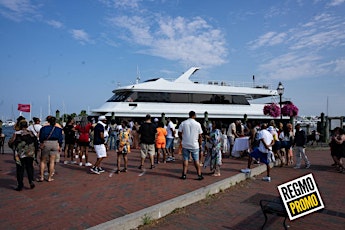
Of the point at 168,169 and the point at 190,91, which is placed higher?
the point at 190,91

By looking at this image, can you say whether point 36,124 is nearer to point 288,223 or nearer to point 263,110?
point 288,223

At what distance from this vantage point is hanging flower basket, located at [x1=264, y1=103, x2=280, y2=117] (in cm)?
2505

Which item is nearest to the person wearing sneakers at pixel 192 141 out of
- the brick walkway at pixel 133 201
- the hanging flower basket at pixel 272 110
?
the brick walkway at pixel 133 201

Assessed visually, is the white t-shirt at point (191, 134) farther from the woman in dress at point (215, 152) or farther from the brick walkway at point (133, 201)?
the brick walkway at point (133, 201)

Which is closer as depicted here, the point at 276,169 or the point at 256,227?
the point at 256,227

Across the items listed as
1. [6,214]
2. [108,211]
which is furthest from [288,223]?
[6,214]

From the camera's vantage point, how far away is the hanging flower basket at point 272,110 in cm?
2505

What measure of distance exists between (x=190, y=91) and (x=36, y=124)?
53.4 ft

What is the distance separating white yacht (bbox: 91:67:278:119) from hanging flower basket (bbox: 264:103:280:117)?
31.8 inches

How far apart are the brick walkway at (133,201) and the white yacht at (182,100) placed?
13.0m

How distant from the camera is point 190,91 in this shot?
23812mm

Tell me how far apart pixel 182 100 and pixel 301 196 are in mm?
20163

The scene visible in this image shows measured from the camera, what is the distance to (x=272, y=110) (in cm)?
2516

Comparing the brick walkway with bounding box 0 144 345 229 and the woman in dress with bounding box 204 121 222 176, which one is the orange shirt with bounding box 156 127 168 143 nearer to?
the brick walkway with bounding box 0 144 345 229
